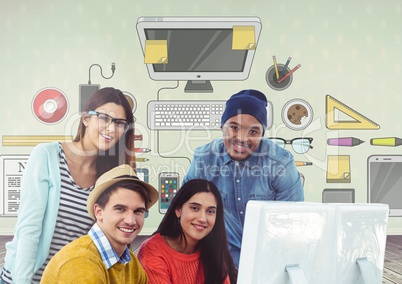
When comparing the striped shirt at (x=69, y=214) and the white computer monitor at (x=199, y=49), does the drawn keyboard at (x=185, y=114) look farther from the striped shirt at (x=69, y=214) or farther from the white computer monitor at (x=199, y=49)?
the striped shirt at (x=69, y=214)

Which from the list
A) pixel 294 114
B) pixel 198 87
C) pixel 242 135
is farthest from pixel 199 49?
pixel 294 114

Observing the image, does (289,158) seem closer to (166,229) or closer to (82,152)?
(166,229)

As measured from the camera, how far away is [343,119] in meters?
2.09

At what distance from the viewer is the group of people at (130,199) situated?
1.46 m

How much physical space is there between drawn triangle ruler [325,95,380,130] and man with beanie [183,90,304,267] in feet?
1.06

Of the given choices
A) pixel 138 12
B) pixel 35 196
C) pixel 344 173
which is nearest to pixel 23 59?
pixel 138 12

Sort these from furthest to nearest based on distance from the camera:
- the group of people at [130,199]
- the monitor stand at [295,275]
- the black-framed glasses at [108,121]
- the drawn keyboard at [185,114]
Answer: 1. the drawn keyboard at [185,114]
2. the black-framed glasses at [108,121]
3. the group of people at [130,199]
4. the monitor stand at [295,275]

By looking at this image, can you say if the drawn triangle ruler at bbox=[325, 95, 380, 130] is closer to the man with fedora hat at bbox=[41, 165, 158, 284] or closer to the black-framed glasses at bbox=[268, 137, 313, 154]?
the black-framed glasses at bbox=[268, 137, 313, 154]

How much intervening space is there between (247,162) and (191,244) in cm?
51

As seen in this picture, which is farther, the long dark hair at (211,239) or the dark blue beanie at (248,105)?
the dark blue beanie at (248,105)

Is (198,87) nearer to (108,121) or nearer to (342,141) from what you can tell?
(108,121)

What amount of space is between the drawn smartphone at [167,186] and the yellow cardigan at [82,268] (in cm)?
62

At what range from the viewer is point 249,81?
206cm

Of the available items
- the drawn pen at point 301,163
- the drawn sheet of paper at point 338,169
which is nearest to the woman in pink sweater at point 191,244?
the drawn pen at point 301,163
